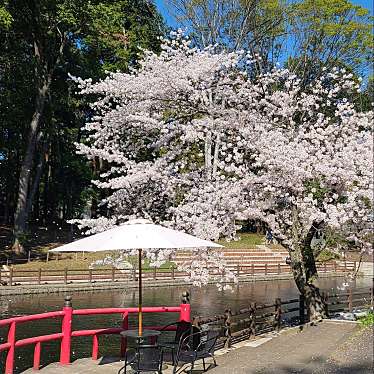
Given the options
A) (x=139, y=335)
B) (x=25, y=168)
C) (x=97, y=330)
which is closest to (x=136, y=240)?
(x=139, y=335)

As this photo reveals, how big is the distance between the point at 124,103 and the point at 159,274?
58.5 feet

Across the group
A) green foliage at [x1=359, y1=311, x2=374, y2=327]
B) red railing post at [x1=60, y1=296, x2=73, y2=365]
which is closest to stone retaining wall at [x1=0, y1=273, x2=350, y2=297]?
green foliage at [x1=359, y1=311, x2=374, y2=327]

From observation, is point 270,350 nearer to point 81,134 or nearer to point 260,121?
point 260,121

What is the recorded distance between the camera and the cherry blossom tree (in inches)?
431

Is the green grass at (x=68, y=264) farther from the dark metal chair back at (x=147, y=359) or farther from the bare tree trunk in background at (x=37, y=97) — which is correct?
the dark metal chair back at (x=147, y=359)

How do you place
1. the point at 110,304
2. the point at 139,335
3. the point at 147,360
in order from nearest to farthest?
the point at 147,360
the point at 139,335
the point at 110,304

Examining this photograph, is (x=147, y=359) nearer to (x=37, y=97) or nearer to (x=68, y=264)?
(x=68, y=264)

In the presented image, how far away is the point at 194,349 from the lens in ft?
30.5

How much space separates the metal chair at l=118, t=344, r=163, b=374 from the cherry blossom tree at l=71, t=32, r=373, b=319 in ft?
12.3

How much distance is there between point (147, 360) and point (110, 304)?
1423cm

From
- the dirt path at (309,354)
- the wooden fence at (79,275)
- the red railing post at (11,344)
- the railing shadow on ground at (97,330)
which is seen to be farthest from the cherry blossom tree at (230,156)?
the wooden fence at (79,275)

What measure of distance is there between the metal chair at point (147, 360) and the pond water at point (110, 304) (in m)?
3.06

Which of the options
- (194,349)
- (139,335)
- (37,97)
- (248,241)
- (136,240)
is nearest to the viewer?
(136,240)

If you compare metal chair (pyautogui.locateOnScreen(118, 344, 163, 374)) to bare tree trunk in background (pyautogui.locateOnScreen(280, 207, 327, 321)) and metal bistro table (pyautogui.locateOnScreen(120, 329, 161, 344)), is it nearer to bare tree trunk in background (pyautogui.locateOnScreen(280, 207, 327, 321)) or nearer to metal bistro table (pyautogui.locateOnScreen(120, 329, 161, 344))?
metal bistro table (pyautogui.locateOnScreen(120, 329, 161, 344))
